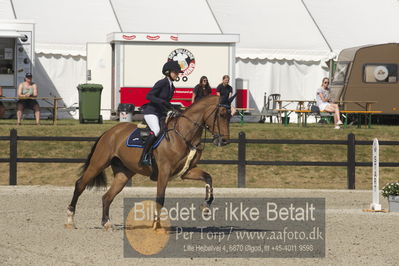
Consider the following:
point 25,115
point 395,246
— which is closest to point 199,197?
point 395,246

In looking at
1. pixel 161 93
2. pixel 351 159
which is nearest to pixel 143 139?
pixel 161 93

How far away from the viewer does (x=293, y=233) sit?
11.6 metres

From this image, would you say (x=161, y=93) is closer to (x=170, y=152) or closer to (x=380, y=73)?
(x=170, y=152)

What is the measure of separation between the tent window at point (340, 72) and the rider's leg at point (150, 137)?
19.1 metres

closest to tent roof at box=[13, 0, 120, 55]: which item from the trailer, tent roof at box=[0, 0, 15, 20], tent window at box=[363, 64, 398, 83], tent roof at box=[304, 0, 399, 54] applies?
tent roof at box=[0, 0, 15, 20]

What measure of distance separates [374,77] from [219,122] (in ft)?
63.7

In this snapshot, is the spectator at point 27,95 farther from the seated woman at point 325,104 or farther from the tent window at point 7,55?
the seated woman at point 325,104

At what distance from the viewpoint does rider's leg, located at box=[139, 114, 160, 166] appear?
1184cm

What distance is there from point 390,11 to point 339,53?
4.42 metres

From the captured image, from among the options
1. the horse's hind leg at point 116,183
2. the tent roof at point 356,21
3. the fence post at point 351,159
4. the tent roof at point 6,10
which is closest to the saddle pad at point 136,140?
the horse's hind leg at point 116,183

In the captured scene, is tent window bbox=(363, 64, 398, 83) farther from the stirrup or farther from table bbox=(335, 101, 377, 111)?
the stirrup

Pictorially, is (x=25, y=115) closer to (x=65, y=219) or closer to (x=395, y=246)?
(x=65, y=219)

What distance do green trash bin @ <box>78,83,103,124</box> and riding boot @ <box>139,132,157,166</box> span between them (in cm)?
1462

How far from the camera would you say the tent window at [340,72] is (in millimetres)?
30416
